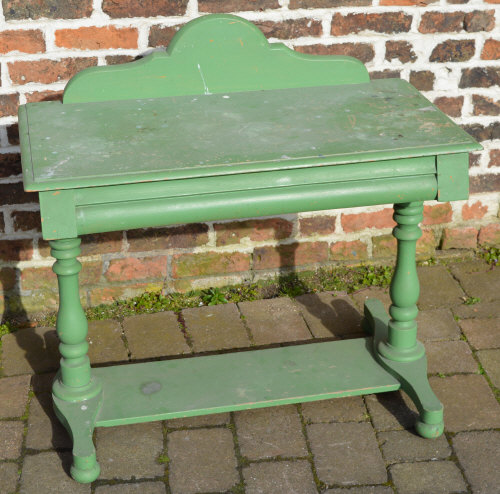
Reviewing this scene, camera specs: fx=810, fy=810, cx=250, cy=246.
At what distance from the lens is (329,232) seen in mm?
3221

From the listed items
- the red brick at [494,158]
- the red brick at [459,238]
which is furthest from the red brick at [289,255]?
the red brick at [494,158]

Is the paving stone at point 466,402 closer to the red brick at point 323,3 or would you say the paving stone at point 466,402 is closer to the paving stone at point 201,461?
the paving stone at point 201,461

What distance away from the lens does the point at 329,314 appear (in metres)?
3.08

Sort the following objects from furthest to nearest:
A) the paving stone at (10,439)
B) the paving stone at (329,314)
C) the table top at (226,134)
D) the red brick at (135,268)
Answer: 1. the red brick at (135,268)
2. the paving stone at (329,314)
3. the paving stone at (10,439)
4. the table top at (226,134)

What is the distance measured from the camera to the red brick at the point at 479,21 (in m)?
2.90

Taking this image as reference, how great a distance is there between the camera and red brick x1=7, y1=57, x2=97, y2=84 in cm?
271

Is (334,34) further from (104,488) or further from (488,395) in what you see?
(104,488)

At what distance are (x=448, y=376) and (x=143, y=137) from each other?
4.34 ft

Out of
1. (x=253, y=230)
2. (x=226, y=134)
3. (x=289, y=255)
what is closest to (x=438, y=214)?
(x=289, y=255)

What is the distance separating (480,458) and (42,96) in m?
1.84

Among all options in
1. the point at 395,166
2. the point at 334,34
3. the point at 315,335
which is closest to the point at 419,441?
the point at 315,335

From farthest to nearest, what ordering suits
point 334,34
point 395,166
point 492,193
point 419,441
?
1. point 492,193
2. point 334,34
3. point 419,441
4. point 395,166

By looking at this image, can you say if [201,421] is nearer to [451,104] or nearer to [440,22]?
[451,104]

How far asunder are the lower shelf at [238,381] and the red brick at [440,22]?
1.13 meters
